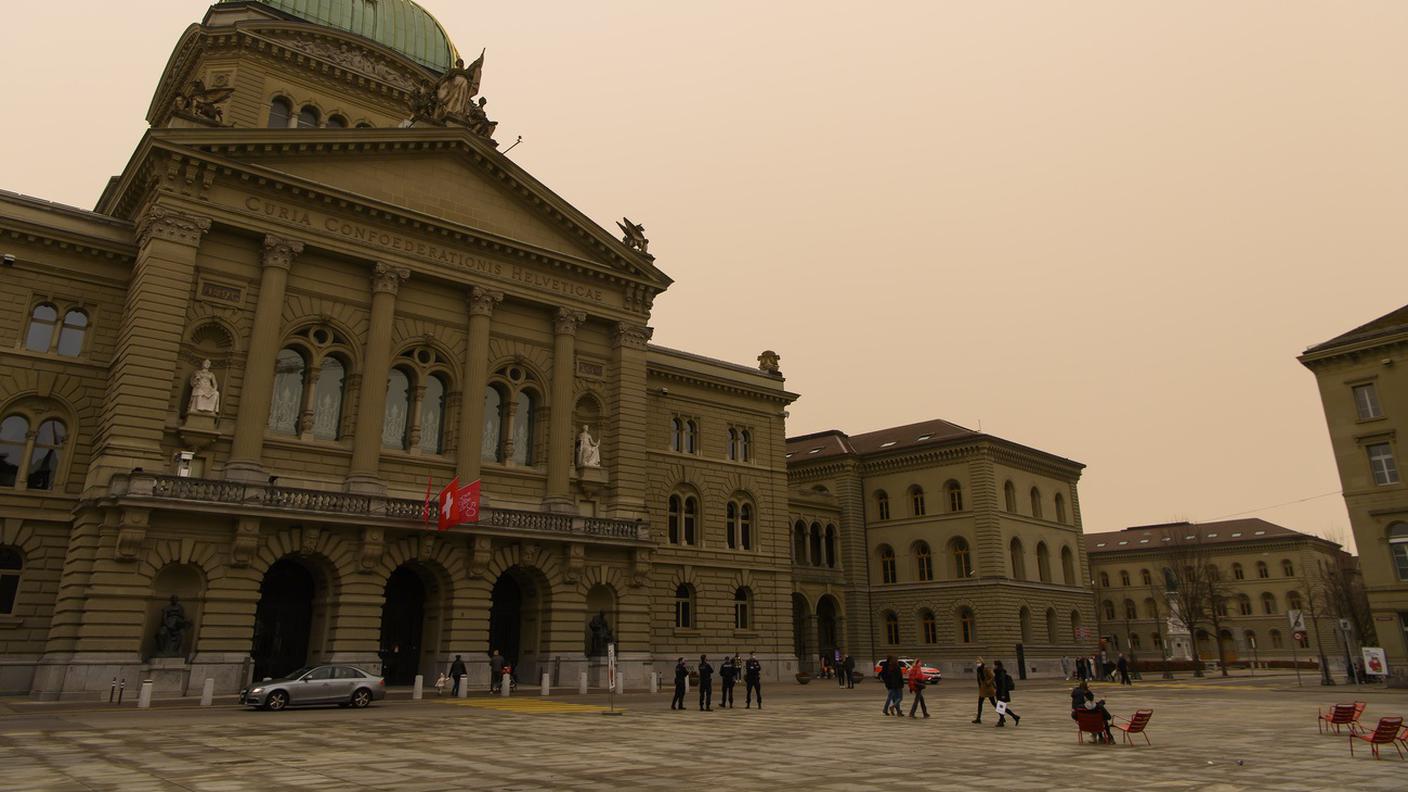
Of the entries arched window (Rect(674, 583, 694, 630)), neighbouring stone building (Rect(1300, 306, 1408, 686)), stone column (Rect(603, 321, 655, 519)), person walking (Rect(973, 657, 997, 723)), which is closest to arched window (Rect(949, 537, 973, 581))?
neighbouring stone building (Rect(1300, 306, 1408, 686))

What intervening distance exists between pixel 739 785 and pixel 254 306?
28132mm

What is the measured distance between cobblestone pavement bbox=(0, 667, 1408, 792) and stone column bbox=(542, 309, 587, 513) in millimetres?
11999

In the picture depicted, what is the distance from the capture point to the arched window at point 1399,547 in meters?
42.8

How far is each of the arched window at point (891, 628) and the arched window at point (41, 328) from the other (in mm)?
52457

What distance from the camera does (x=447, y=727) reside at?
21219 millimetres

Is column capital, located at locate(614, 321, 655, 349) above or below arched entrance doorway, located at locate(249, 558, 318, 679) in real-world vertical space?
above

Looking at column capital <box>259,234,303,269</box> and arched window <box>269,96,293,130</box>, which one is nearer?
column capital <box>259,234,303,269</box>

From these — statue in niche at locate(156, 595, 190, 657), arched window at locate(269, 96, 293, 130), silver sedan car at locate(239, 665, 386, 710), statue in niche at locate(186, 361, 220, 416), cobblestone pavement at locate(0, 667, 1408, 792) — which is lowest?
cobblestone pavement at locate(0, 667, 1408, 792)

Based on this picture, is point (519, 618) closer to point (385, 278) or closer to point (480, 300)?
point (480, 300)

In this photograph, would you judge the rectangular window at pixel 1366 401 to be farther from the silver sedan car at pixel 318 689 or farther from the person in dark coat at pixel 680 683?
the silver sedan car at pixel 318 689

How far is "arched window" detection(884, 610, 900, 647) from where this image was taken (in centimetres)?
6406

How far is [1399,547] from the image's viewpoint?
4319 centimetres

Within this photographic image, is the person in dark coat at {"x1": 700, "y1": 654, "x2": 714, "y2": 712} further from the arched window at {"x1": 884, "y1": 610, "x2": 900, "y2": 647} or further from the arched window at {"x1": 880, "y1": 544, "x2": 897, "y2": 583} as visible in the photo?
the arched window at {"x1": 880, "y1": 544, "x2": 897, "y2": 583}

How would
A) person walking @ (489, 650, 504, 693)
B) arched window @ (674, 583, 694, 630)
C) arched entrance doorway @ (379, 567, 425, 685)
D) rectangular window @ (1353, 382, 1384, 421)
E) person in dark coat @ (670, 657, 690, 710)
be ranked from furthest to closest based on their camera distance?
arched window @ (674, 583, 694, 630) < rectangular window @ (1353, 382, 1384, 421) < arched entrance doorway @ (379, 567, 425, 685) < person walking @ (489, 650, 504, 693) < person in dark coat @ (670, 657, 690, 710)
